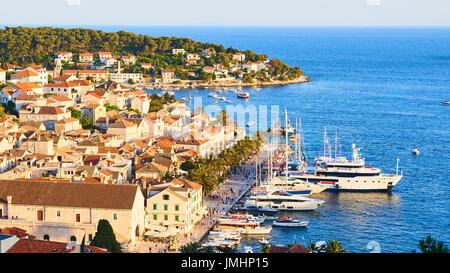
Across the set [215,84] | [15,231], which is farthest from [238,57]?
[15,231]

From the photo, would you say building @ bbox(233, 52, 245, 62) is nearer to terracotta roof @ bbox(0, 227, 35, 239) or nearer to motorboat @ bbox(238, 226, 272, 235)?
motorboat @ bbox(238, 226, 272, 235)

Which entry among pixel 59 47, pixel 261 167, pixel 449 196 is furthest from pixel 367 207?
pixel 59 47

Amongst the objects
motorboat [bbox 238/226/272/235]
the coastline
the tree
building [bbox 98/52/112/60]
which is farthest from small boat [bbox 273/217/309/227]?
building [bbox 98/52/112/60]

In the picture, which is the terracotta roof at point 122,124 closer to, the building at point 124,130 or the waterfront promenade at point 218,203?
the building at point 124,130

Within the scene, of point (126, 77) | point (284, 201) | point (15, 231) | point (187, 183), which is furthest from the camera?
point (126, 77)

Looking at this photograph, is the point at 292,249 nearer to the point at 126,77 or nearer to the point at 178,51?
the point at 126,77

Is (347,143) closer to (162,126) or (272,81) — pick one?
(162,126)
